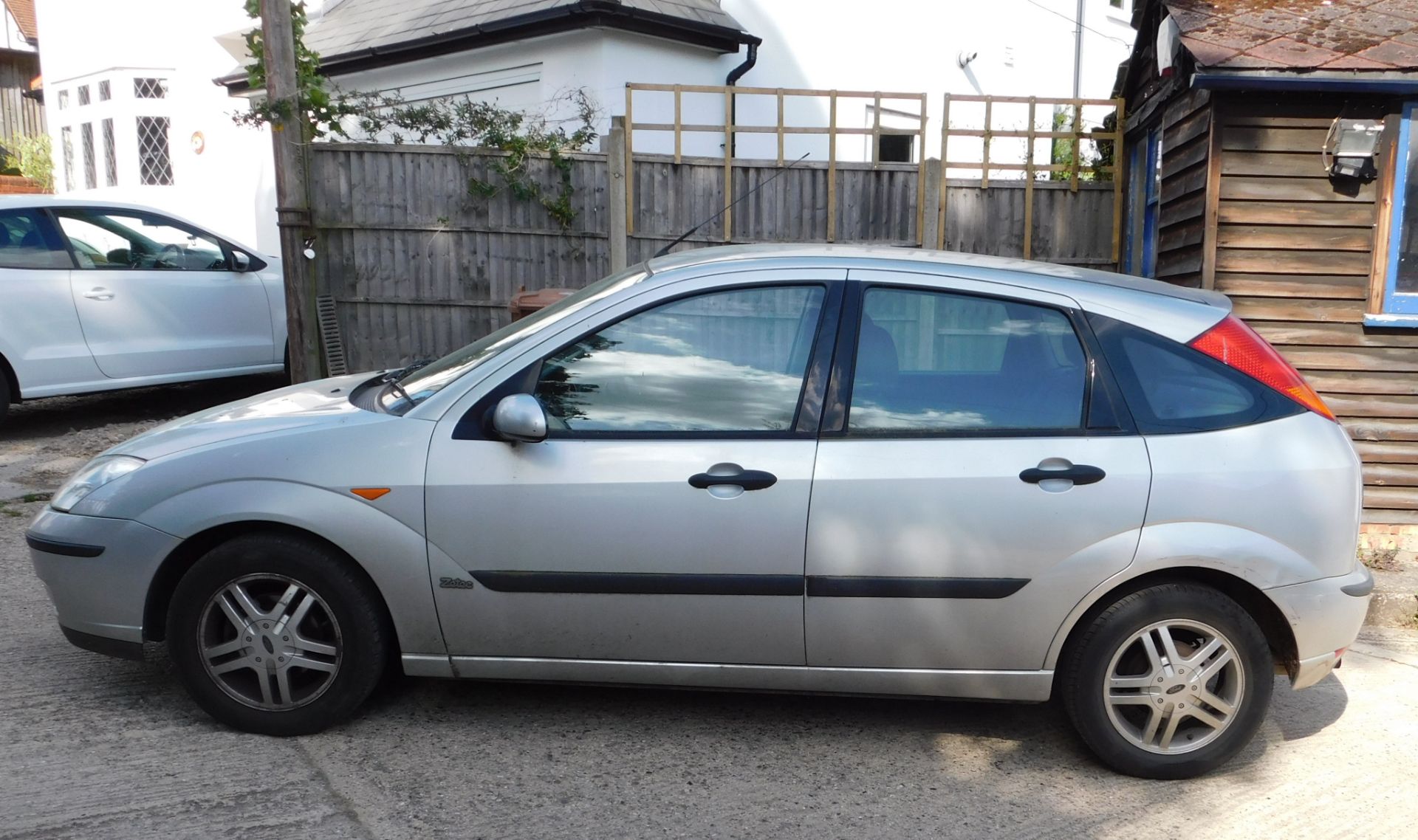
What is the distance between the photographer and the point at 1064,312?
3.48 m

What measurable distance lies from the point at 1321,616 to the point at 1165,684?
53 cm

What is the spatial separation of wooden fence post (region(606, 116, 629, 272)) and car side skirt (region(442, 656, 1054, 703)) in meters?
5.52

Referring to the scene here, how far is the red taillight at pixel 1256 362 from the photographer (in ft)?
11.2

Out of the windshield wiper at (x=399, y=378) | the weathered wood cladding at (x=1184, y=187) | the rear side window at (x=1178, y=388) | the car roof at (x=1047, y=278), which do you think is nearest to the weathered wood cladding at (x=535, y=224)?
the weathered wood cladding at (x=1184, y=187)

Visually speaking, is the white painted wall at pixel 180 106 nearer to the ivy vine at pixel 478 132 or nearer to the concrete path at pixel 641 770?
the ivy vine at pixel 478 132

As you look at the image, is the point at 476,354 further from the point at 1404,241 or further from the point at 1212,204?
the point at 1404,241

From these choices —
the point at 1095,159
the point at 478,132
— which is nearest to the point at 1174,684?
the point at 1095,159

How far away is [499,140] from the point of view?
8.66m

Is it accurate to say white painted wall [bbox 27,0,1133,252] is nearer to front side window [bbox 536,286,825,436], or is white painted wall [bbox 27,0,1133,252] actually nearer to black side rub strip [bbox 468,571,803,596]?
front side window [bbox 536,286,825,436]

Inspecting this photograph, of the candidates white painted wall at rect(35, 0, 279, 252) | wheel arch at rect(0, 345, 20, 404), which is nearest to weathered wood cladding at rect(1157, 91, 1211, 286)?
wheel arch at rect(0, 345, 20, 404)

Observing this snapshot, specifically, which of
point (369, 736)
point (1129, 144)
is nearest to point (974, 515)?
point (369, 736)

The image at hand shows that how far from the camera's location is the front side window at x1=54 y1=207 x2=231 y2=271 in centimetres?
773

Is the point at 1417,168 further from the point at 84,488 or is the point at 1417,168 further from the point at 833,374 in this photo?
the point at 84,488

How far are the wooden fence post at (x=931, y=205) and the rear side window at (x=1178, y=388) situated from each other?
5527mm
